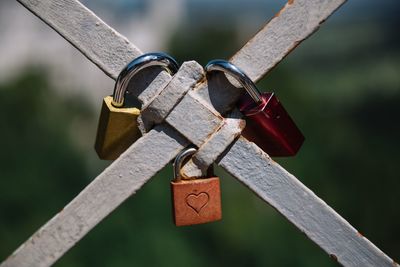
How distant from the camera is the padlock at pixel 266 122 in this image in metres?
0.76

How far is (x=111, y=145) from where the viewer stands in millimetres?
802

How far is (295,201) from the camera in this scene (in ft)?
2.50

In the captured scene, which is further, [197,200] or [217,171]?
[217,171]

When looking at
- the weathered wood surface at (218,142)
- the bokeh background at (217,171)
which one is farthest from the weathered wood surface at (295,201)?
the bokeh background at (217,171)

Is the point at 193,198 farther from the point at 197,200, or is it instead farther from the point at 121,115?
the point at 121,115

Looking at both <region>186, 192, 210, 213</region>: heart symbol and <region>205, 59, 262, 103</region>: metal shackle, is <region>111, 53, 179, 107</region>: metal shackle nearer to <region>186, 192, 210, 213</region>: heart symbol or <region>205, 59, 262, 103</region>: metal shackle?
<region>205, 59, 262, 103</region>: metal shackle

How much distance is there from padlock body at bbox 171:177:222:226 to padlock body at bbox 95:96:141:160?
0.29ft

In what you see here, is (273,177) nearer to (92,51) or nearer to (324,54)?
(92,51)

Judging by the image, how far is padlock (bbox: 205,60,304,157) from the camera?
0.76 meters

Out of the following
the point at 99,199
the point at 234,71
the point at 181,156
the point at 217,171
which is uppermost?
the point at 234,71

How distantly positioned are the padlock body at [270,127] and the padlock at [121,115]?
0.38ft

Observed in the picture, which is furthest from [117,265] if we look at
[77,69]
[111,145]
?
[77,69]

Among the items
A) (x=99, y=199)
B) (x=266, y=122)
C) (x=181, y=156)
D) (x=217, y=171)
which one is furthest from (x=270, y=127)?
(x=217, y=171)

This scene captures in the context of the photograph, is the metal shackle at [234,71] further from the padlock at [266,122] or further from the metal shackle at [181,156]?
the metal shackle at [181,156]
